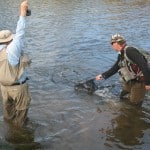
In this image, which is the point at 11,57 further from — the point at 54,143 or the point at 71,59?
the point at 71,59

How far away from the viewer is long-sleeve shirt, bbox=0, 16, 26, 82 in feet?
21.4

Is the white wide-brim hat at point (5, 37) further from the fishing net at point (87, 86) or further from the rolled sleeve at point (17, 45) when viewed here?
the fishing net at point (87, 86)

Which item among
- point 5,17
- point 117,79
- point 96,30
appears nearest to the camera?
point 117,79

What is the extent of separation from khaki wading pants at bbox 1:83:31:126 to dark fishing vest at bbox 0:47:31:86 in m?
0.26

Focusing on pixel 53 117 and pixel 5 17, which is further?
pixel 5 17

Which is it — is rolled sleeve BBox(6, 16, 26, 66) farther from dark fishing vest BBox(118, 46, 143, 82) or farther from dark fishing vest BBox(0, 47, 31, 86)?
dark fishing vest BBox(118, 46, 143, 82)

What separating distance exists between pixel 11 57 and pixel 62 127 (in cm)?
246

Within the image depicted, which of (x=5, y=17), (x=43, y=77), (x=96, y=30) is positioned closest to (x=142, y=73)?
(x=43, y=77)

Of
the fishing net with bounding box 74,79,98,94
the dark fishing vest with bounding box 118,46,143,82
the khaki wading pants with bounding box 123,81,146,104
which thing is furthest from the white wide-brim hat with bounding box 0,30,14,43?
the fishing net with bounding box 74,79,98,94

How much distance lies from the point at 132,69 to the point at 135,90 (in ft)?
2.11

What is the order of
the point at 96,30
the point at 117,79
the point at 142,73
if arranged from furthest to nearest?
the point at 96,30
the point at 117,79
the point at 142,73

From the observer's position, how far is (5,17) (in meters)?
22.8

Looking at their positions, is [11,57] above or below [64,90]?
above

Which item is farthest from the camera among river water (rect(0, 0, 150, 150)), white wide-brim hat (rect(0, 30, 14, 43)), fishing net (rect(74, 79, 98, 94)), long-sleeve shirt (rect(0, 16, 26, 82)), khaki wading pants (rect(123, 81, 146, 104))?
fishing net (rect(74, 79, 98, 94))
